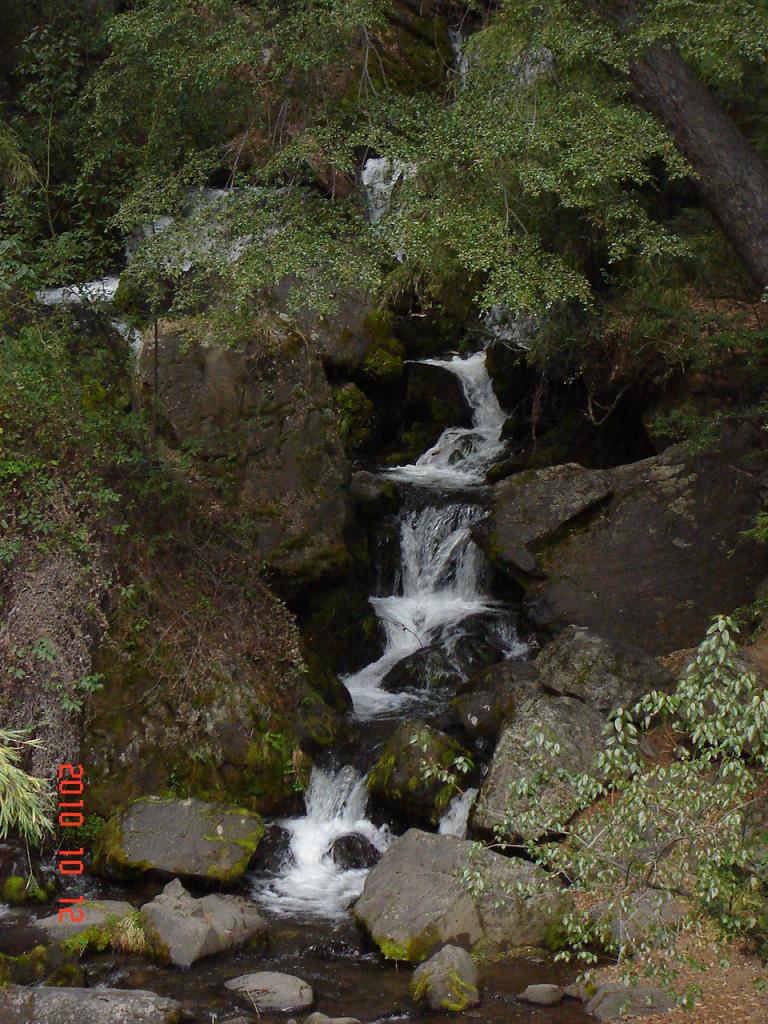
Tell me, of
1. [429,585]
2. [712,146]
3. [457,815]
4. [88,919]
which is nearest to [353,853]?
[457,815]

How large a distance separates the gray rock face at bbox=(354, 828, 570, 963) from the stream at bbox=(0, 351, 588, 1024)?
7.1 inches

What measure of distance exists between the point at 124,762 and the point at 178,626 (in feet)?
4.47

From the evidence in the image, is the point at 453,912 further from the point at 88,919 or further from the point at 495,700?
the point at 495,700

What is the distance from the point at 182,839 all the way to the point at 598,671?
13.0ft

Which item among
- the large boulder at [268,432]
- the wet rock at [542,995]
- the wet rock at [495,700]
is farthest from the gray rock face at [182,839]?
the large boulder at [268,432]

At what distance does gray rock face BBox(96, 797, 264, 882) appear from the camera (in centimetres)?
757

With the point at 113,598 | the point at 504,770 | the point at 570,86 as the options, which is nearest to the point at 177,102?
the point at 570,86

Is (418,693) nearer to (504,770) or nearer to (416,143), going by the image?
(504,770)

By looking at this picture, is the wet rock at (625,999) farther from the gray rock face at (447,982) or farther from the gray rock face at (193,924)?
the gray rock face at (193,924)

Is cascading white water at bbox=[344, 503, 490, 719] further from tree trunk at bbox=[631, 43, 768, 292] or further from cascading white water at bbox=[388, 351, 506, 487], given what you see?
tree trunk at bbox=[631, 43, 768, 292]

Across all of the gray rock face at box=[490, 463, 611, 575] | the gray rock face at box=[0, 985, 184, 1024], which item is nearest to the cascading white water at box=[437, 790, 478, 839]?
the gray rock face at box=[0, 985, 184, 1024]

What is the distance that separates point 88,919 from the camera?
6.91 meters

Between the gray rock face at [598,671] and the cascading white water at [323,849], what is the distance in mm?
2050

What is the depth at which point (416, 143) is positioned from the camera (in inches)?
368
